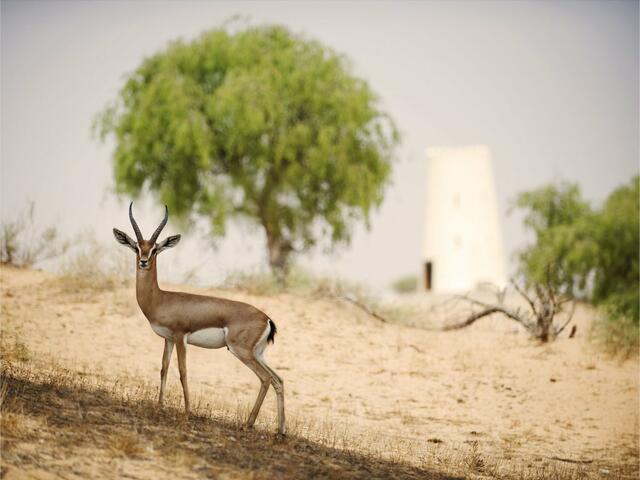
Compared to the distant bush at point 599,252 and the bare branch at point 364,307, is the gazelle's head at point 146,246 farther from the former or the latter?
the distant bush at point 599,252

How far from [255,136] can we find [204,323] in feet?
68.7

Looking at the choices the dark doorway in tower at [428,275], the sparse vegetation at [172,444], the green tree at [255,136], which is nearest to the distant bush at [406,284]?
the dark doorway in tower at [428,275]

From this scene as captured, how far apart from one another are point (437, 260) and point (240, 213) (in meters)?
16.4

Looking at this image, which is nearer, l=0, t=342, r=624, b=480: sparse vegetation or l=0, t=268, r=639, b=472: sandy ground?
l=0, t=342, r=624, b=480: sparse vegetation

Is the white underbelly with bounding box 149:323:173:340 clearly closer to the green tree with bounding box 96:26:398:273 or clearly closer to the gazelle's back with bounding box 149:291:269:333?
the gazelle's back with bounding box 149:291:269:333

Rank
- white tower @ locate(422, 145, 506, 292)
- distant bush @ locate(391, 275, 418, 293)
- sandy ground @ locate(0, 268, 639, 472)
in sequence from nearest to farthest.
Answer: sandy ground @ locate(0, 268, 639, 472) → white tower @ locate(422, 145, 506, 292) → distant bush @ locate(391, 275, 418, 293)

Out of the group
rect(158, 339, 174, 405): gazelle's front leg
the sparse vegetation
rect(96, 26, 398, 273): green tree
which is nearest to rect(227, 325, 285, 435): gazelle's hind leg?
the sparse vegetation

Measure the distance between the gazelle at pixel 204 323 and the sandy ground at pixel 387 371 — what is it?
2.69 m

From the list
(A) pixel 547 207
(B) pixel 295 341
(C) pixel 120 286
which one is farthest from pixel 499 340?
(A) pixel 547 207

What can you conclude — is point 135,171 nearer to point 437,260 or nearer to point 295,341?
point 295,341

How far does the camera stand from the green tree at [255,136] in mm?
30375

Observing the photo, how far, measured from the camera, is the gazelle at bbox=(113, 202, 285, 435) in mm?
10344

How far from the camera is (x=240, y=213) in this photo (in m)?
32.6

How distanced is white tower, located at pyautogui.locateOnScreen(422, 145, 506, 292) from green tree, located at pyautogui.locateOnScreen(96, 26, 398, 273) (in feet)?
45.3
